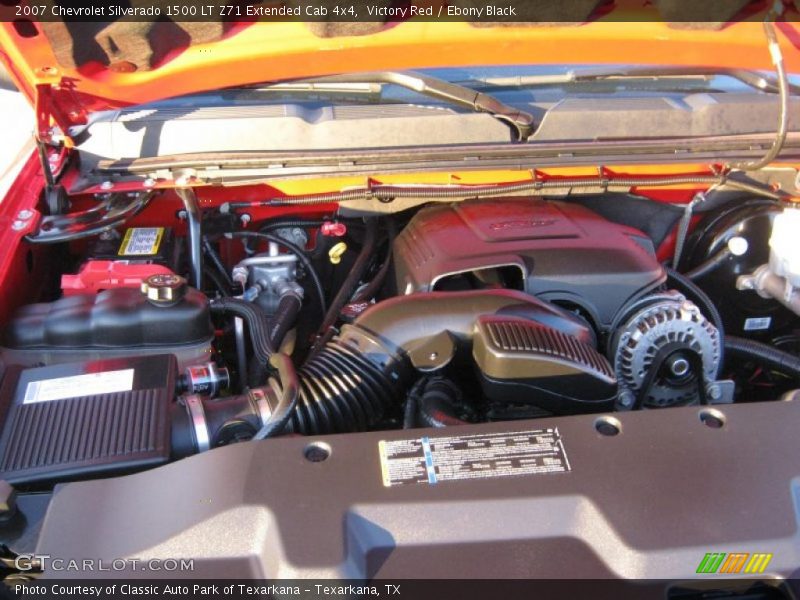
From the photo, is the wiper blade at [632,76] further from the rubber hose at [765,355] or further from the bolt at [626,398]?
the bolt at [626,398]

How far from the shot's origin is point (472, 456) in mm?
937

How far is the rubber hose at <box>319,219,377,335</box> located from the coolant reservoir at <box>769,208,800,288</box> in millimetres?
861

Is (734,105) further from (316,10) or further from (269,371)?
(269,371)

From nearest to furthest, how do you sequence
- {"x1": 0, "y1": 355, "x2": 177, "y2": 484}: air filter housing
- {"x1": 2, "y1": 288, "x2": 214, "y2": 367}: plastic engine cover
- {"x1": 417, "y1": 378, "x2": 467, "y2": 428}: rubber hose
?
{"x1": 0, "y1": 355, "x2": 177, "y2": 484}: air filter housing → {"x1": 417, "y1": 378, "x2": 467, "y2": 428}: rubber hose → {"x1": 2, "y1": 288, "x2": 214, "y2": 367}: plastic engine cover

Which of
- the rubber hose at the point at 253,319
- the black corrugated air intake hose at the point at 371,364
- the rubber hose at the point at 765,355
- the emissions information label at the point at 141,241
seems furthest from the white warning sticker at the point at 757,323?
the emissions information label at the point at 141,241

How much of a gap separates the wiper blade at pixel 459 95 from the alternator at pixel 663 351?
46cm

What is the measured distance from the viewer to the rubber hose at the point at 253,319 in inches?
52.2

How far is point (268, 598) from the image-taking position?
81 centimetres

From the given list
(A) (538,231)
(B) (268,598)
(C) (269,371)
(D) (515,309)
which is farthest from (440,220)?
(B) (268,598)

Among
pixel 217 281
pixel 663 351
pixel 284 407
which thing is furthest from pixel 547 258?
pixel 217 281

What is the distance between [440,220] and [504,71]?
39 centimetres

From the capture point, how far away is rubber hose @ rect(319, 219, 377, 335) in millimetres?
1521

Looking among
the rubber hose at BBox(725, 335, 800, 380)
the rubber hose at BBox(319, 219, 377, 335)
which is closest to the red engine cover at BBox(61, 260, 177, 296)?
the rubber hose at BBox(319, 219, 377, 335)

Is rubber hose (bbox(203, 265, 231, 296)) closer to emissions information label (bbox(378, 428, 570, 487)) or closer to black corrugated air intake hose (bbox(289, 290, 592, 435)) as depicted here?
black corrugated air intake hose (bbox(289, 290, 592, 435))
